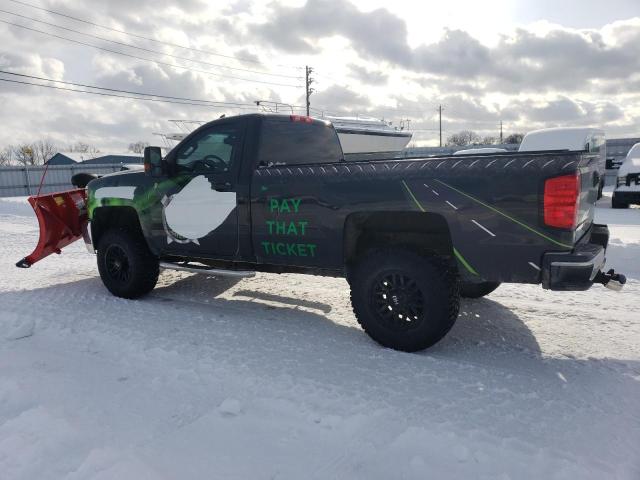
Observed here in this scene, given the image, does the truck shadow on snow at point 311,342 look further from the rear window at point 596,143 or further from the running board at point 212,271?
the rear window at point 596,143

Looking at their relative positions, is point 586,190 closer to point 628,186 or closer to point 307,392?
point 307,392

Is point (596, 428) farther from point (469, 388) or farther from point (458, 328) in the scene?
point (458, 328)

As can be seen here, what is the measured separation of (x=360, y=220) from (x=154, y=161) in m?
2.31

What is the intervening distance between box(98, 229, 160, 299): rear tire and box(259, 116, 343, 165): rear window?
183cm

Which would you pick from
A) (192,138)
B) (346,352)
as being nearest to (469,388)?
(346,352)

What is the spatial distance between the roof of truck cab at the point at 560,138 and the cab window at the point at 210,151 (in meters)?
8.33

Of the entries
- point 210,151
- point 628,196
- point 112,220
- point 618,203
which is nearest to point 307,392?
point 210,151

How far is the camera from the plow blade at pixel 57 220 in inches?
228

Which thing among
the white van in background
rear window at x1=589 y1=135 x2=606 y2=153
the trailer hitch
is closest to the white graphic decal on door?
the trailer hitch

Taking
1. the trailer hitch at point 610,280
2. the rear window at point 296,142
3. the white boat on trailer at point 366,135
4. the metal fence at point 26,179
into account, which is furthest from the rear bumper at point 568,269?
the metal fence at point 26,179

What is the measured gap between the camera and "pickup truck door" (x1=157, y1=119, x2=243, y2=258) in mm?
4434

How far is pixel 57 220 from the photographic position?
597 centimetres

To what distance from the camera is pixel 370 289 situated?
369 cm

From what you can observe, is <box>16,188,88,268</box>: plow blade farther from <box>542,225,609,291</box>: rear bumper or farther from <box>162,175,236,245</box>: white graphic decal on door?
<box>542,225,609,291</box>: rear bumper
